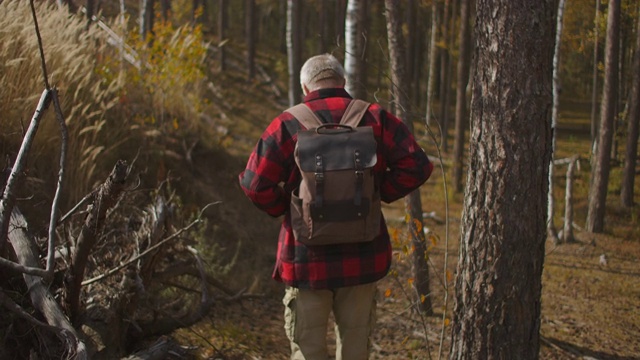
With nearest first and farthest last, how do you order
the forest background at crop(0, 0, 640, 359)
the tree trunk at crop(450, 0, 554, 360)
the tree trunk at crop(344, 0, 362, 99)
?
the tree trunk at crop(450, 0, 554, 360) < the forest background at crop(0, 0, 640, 359) < the tree trunk at crop(344, 0, 362, 99)

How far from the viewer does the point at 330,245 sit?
3.28 metres

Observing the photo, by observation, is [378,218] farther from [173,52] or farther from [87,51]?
[173,52]

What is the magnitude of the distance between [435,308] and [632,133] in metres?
8.07

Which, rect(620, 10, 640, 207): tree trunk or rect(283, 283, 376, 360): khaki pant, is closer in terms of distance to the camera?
rect(283, 283, 376, 360): khaki pant

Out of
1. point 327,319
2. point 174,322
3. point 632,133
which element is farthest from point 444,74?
point 327,319

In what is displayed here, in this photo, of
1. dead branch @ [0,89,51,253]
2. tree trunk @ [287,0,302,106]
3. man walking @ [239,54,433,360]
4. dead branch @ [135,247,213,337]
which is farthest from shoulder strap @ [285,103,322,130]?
tree trunk @ [287,0,302,106]

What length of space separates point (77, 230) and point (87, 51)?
3694 mm

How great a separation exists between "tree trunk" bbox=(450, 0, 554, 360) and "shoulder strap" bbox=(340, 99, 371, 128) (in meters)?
0.77

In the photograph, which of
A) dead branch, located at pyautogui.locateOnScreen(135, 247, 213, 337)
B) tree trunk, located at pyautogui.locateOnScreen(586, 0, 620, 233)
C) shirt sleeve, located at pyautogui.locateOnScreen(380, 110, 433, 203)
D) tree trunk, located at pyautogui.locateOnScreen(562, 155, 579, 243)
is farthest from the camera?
tree trunk, located at pyautogui.locateOnScreen(586, 0, 620, 233)

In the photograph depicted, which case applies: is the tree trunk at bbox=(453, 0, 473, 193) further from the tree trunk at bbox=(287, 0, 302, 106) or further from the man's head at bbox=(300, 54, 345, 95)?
the man's head at bbox=(300, 54, 345, 95)

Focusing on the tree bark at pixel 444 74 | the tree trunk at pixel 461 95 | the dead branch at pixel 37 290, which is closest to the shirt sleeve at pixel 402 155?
the dead branch at pixel 37 290

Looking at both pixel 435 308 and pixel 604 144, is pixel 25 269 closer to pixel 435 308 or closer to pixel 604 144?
pixel 435 308

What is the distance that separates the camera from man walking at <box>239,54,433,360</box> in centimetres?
326

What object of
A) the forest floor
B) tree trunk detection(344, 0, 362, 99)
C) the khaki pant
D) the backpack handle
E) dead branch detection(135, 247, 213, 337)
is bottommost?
the forest floor
